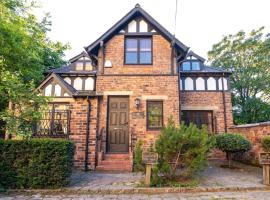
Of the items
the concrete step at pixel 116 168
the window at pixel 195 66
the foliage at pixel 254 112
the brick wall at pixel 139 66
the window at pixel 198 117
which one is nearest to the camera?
the concrete step at pixel 116 168

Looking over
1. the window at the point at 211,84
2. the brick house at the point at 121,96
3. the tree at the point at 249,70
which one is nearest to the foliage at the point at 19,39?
the brick house at the point at 121,96

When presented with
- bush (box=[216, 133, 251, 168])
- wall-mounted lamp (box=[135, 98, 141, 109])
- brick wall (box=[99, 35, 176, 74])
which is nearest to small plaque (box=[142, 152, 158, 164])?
wall-mounted lamp (box=[135, 98, 141, 109])

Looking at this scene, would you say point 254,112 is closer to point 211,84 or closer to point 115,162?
point 211,84

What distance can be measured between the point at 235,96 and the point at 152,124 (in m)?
11.5

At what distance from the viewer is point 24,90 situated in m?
6.66

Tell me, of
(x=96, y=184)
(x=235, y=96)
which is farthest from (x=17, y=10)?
(x=235, y=96)

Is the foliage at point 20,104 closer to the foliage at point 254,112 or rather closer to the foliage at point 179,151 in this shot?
the foliage at point 179,151

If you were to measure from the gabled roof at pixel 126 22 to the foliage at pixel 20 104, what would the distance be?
4.63 meters

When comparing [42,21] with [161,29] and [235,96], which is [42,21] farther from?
[235,96]

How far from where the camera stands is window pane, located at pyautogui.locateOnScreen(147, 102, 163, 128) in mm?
10266

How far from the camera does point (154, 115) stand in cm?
1036

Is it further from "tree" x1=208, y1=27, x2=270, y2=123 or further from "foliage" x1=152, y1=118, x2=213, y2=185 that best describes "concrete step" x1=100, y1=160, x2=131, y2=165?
"tree" x1=208, y1=27, x2=270, y2=123

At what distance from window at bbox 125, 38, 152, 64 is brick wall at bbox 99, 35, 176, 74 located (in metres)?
0.25

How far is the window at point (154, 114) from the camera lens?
33.7 ft
